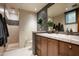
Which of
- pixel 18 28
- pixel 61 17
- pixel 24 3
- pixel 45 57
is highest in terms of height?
pixel 24 3

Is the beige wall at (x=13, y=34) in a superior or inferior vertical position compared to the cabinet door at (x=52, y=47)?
superior

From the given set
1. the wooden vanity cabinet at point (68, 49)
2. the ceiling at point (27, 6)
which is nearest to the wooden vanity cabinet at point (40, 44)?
the wooden vanity cabinet at point (68, 49)

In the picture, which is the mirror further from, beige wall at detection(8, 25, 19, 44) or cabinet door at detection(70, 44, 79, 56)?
beige wall at detection(8, 25, 19, 44)

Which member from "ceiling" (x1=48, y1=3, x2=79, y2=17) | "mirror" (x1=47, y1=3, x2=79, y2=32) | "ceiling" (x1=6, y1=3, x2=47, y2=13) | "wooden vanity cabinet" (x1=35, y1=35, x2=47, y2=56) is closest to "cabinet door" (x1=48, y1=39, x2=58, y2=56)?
"wooden vanity cabinet" (x1=35, y1=35, x2=47, y2=56)

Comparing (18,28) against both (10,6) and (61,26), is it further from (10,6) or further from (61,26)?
(61,26)

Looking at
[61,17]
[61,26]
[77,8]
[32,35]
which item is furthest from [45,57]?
[77,8]

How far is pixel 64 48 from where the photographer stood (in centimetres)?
136

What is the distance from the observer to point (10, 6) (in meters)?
1.58

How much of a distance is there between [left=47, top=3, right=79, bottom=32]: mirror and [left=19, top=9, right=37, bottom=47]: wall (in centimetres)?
31

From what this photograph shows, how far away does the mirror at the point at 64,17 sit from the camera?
155 cm

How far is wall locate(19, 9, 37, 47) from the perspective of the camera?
1.68 metres

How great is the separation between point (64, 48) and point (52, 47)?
30 cm

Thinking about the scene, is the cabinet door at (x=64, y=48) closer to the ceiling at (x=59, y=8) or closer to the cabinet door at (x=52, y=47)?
the cabinet door at (x=52, y=47)

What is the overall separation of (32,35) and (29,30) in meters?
0.10
